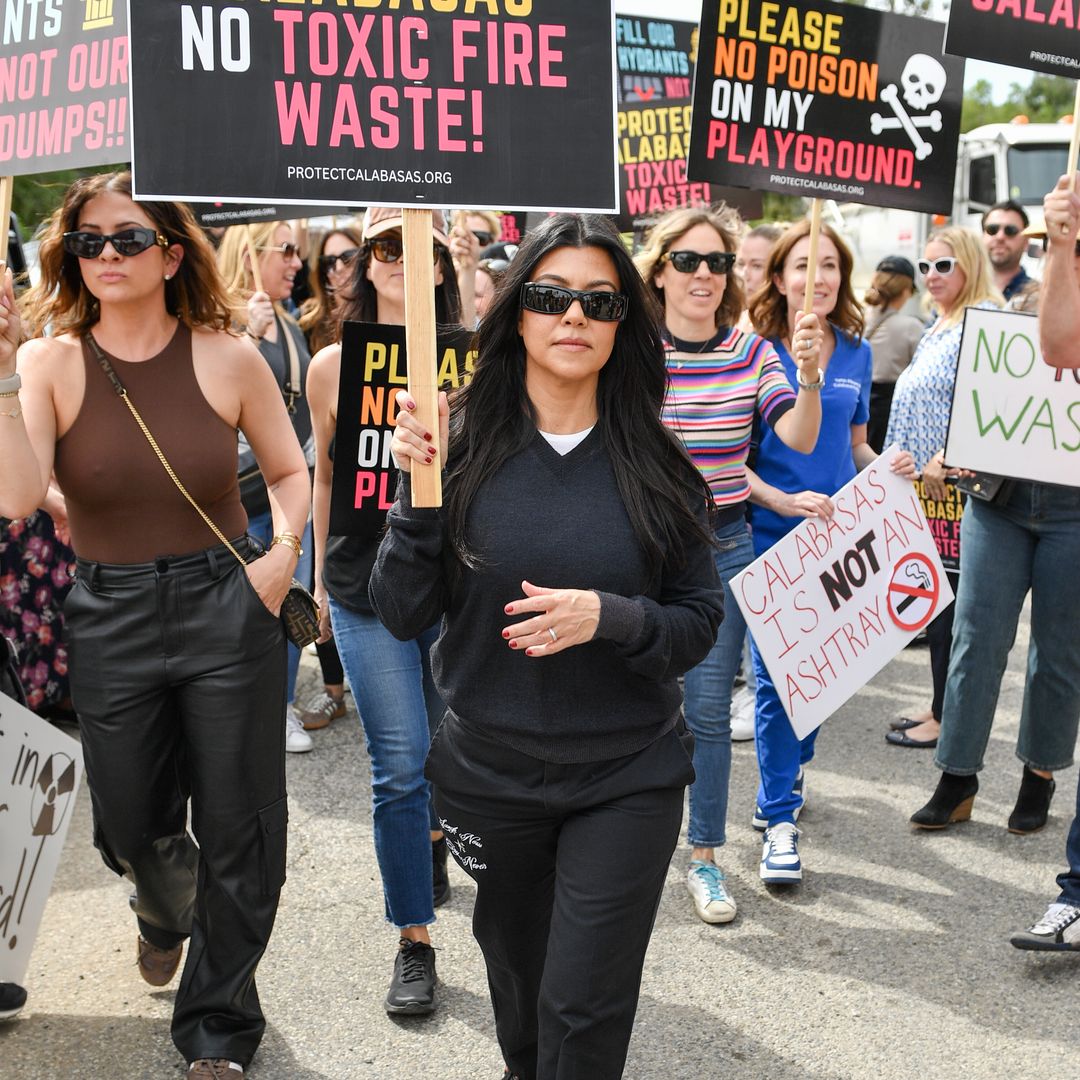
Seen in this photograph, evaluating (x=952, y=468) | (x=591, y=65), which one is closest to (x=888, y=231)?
(x=952, y=468)

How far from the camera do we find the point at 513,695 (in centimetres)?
287

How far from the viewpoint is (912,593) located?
16.6 ft

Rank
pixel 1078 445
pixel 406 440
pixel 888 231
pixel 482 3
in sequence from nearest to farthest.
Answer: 1. pixel 406 440
2. pixel 482 3
3. pixel 1078 445
4. pixel 888 231

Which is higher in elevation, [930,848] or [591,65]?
[591,65]

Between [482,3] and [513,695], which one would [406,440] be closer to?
[513,695]

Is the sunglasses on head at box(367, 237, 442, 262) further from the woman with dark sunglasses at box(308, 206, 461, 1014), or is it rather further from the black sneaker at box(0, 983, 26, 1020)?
the black sneaker at box(0, 983, 26, 1020)

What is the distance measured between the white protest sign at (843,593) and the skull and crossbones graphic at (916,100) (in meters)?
1.08

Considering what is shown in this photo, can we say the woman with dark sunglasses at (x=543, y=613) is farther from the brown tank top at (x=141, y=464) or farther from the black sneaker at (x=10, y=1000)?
the black sneaker at (x=10, y=1000)

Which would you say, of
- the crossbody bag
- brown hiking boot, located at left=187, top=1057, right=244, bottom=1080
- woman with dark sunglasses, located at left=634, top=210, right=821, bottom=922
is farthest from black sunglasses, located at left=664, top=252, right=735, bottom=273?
brown hiking boot, located at left=187, top=1057, right=244, bottom=1080

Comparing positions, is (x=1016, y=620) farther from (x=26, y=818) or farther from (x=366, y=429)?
(x=26, y=818)

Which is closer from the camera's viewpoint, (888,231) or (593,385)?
(593,385)

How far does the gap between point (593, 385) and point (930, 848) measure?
2837mm

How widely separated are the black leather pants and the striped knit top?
1.59 meters

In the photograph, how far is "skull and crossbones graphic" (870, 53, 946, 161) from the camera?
4.80 metres
